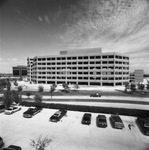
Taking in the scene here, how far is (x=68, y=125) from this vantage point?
1892cm

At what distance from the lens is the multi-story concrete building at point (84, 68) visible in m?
68.5

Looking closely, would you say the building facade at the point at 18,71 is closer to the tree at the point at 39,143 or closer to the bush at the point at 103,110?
the bush at the point at 103,110

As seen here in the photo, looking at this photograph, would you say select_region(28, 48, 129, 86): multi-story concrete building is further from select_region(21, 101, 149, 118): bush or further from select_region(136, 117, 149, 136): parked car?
select_region(136, 117, 149, 136): parked car

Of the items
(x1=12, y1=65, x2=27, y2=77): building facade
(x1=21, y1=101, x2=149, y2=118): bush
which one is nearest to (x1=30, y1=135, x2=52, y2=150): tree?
(x1=21, y1=101, x2=149, y2=118): bush

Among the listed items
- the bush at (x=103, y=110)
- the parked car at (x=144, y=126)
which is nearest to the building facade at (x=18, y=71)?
the bush at (x=103, y=110)

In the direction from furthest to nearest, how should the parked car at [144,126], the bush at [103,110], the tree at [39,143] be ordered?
1. the bush at [103,110]
2. the parked car at [144,126]
3. the tree at [39,143]

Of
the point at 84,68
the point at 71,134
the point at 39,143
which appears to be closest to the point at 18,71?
the point at 84,68

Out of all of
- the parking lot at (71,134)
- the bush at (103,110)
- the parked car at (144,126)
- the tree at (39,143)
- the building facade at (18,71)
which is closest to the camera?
the tree at (39,143)

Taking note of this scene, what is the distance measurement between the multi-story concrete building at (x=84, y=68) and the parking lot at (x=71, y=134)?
49173 millimetres

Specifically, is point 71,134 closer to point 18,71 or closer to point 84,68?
point 84,68

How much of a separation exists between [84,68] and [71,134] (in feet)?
193

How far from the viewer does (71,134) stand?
52.9 ft

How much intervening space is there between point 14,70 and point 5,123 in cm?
17234

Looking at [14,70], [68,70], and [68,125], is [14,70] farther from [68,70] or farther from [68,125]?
[68,125]
